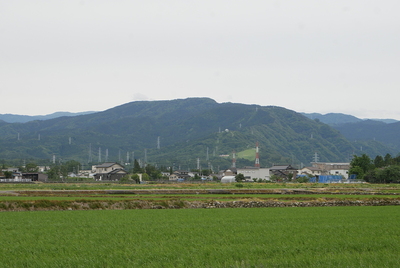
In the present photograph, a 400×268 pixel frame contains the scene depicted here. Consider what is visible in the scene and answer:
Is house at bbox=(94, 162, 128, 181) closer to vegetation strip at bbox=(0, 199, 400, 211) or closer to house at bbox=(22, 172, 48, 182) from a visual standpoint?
house at bbox=(22, 172, 48, 182)

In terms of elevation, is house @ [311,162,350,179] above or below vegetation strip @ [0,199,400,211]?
above

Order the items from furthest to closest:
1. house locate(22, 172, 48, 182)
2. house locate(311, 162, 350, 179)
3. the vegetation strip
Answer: house locate(311, 162, 350, 179) → house locate(22, 172, 48, 182) → the vegetation strip

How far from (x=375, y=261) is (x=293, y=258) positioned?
2.21 meters

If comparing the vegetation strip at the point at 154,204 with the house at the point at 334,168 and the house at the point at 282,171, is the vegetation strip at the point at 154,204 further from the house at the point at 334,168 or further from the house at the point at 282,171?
the house at the point at 334,168

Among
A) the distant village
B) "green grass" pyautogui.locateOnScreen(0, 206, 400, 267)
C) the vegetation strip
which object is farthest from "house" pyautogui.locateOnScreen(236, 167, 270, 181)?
"green grass" pyautogui.locateOnScreen(0, 206, 400, 267)

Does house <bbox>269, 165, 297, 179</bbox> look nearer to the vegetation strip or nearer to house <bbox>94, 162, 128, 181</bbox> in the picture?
house <bbox>94, 162, 128, 181</bbox>

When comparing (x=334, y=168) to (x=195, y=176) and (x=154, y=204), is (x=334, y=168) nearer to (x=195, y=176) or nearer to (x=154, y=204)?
(x=195, y=176)

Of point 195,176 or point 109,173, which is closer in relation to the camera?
point 109,173

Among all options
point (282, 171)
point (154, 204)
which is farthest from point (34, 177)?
point (154, 204)

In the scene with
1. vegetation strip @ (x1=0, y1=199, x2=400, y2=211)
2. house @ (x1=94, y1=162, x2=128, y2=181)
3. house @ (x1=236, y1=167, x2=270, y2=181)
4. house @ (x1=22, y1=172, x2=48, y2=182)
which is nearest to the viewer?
vegetation strip @ (x1=0, y1=199, x2=400, y2=211)

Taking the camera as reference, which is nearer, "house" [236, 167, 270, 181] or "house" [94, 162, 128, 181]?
"house" [94, 162, 128, 181]

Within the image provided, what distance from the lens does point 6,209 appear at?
97.4 ft

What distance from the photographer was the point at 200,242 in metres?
15.7

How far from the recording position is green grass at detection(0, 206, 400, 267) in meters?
12.7
